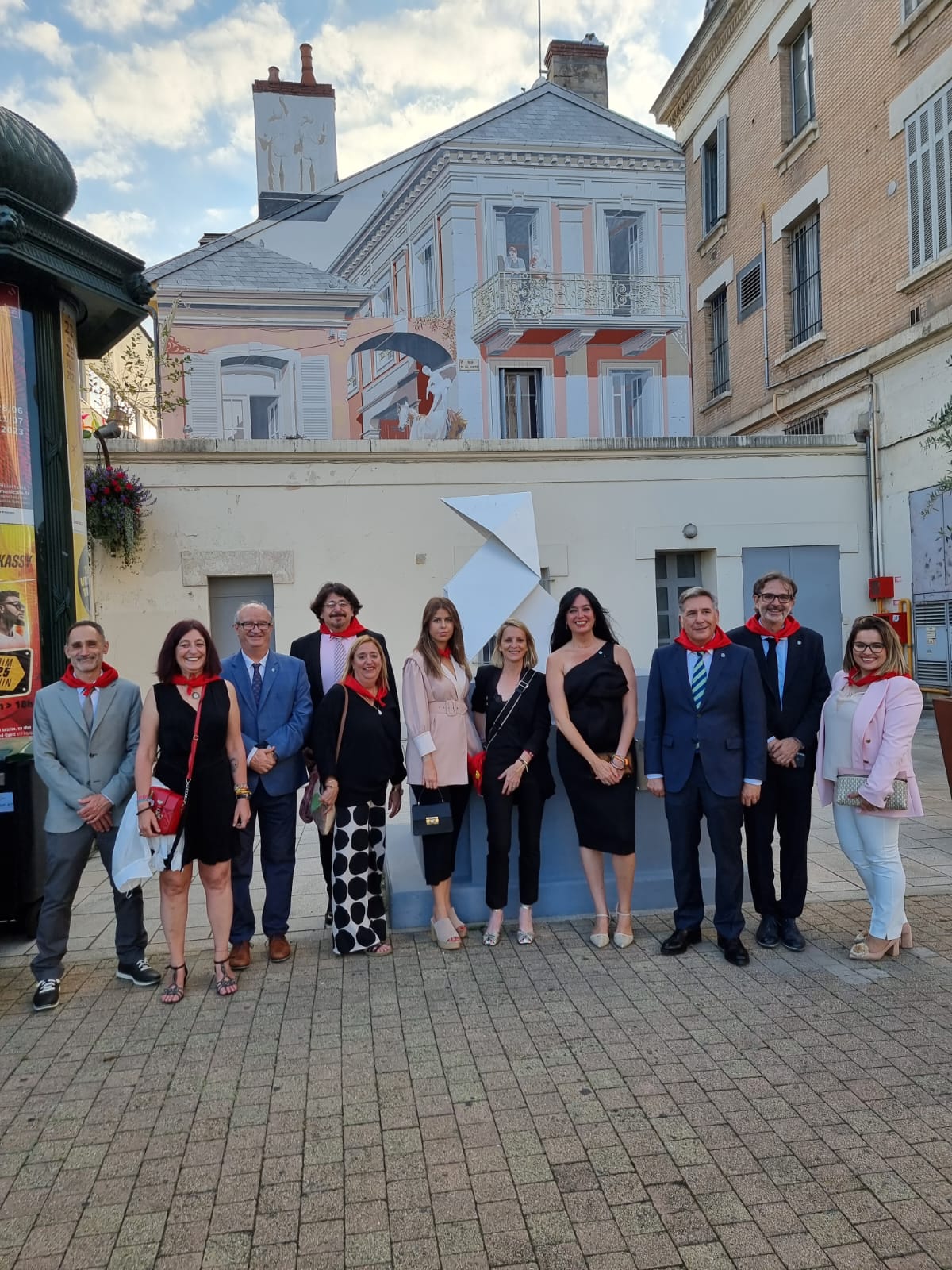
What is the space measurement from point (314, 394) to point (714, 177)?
31.6 ft

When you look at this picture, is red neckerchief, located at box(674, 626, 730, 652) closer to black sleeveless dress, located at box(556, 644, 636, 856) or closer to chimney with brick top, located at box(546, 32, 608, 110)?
black sleeveless dress, located at box(556, 644, 636, 856)

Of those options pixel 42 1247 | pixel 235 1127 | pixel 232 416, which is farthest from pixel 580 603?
pixel 232 416

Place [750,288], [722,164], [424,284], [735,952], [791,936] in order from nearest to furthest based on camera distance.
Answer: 1. [735,952]
2. [791,936]
3. [750,288]
4. [722,164]
5. [424,284]

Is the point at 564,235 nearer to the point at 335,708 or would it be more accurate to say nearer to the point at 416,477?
the point at 416,477

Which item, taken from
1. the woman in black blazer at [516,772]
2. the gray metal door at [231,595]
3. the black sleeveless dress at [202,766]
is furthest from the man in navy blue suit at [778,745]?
the gray metal door at [231,595]

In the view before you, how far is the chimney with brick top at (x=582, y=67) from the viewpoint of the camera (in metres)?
22.1

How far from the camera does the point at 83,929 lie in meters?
5.39

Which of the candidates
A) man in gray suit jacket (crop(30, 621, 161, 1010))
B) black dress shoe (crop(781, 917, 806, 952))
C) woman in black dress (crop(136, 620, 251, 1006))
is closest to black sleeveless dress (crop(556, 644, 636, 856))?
black dress shoe (crop(781, 917, 806, 952))

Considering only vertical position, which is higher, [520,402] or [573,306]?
[573,306]

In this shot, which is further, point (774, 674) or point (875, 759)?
point (774, 674)

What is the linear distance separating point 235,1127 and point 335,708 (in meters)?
2.01

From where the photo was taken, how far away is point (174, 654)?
4289mm

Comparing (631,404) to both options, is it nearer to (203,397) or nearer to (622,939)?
(203,397)

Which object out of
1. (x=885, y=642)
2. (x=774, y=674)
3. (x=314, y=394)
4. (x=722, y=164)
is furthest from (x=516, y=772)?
(x=722, y=164)
